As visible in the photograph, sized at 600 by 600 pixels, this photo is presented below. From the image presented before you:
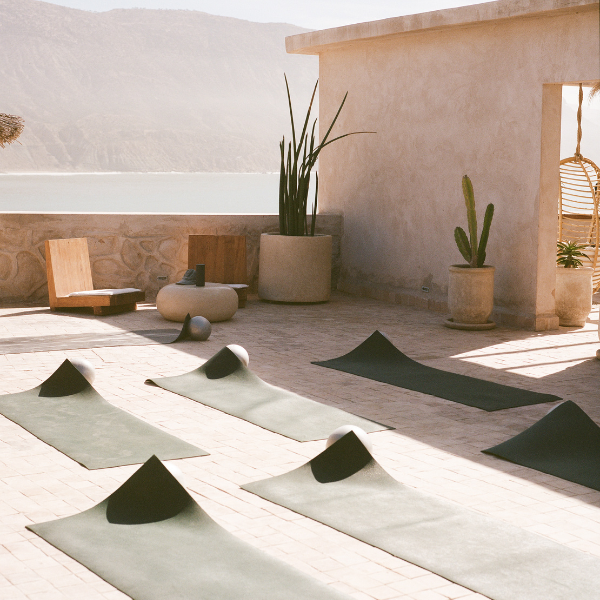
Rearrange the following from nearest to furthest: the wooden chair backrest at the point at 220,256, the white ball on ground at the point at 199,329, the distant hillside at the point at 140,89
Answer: the white ball on ground at the point at 199,329
the wooden chair backrest at the point at 220,256
the distant hillside at the point at 140,89

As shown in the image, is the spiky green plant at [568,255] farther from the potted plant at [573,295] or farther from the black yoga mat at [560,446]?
the black yoga mat at [560,446]

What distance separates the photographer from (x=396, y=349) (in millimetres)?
6359

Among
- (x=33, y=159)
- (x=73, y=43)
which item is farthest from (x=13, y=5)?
(x=33, y=159)

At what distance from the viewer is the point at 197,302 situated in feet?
25.7

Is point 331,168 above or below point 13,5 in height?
below

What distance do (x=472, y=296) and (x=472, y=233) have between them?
543mm

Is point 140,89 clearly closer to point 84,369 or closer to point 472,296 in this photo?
point 472,296

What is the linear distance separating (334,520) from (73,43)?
483 feet

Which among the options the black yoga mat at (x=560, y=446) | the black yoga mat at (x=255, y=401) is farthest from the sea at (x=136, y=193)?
the black yoga mat at (x=560, y=446)

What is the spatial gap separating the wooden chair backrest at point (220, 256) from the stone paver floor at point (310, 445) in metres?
1.19

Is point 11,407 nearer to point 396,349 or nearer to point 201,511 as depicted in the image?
point 201,511

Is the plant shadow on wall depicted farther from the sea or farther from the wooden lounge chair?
the sea

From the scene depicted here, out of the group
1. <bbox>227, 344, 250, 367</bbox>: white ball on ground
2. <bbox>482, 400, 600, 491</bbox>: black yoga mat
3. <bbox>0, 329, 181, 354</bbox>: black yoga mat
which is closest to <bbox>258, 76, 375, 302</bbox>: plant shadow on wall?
<bbox>0, 329, 181, 354</bbox>: black yoga mat

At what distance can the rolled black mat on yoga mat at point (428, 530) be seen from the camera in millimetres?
2750
